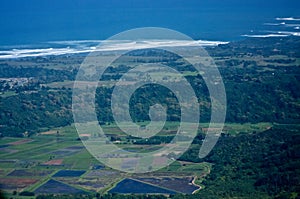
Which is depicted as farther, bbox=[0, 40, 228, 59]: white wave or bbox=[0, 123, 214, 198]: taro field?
bbox=[0, 40, 228, 59]: white wave

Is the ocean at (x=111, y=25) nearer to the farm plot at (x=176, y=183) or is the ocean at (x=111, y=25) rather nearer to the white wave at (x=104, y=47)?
the white wave at (x=104, y=47)

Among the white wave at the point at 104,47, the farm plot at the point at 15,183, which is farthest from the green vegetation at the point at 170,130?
the white wave at the point at 104,47

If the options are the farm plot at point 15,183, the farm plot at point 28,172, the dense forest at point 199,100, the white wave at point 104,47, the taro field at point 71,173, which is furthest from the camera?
the white wave at point 104,47

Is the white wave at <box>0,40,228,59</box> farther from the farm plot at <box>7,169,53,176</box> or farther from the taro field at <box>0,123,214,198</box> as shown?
the farm plot at <box>7,169,53,176</box>

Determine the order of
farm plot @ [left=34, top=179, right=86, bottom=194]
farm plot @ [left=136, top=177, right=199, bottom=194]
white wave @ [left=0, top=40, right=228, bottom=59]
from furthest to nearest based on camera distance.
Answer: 1. white wave @ [left=0, top=40, right=228, bottom=59]
2. farm plot @ [left=34, top=179, right=86, bottom=194]
3. farm plot @ [left=136, top=177, right=199, bottom=194]

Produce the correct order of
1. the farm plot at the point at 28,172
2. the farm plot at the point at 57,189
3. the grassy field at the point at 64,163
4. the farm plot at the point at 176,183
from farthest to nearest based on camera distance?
the farm plot at the point at 28,172 → the grassy field at the point at 64,163 → the farm plot at the point at 57,189 → the farm plot at the point at 176,183

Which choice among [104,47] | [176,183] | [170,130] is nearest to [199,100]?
[170,130]

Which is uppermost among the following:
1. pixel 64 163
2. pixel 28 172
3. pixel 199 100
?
pixel 199 100

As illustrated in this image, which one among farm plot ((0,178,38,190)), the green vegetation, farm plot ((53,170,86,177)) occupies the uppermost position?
the green vegetation

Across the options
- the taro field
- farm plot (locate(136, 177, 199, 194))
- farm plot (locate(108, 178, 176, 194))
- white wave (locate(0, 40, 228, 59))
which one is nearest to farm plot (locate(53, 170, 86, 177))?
the taro field

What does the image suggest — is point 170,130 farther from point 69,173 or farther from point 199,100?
point 69,173

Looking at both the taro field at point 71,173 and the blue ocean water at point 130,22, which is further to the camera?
the blue ocean water at point 130,22

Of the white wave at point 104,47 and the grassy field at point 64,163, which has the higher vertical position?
the white wave at point 104,47
